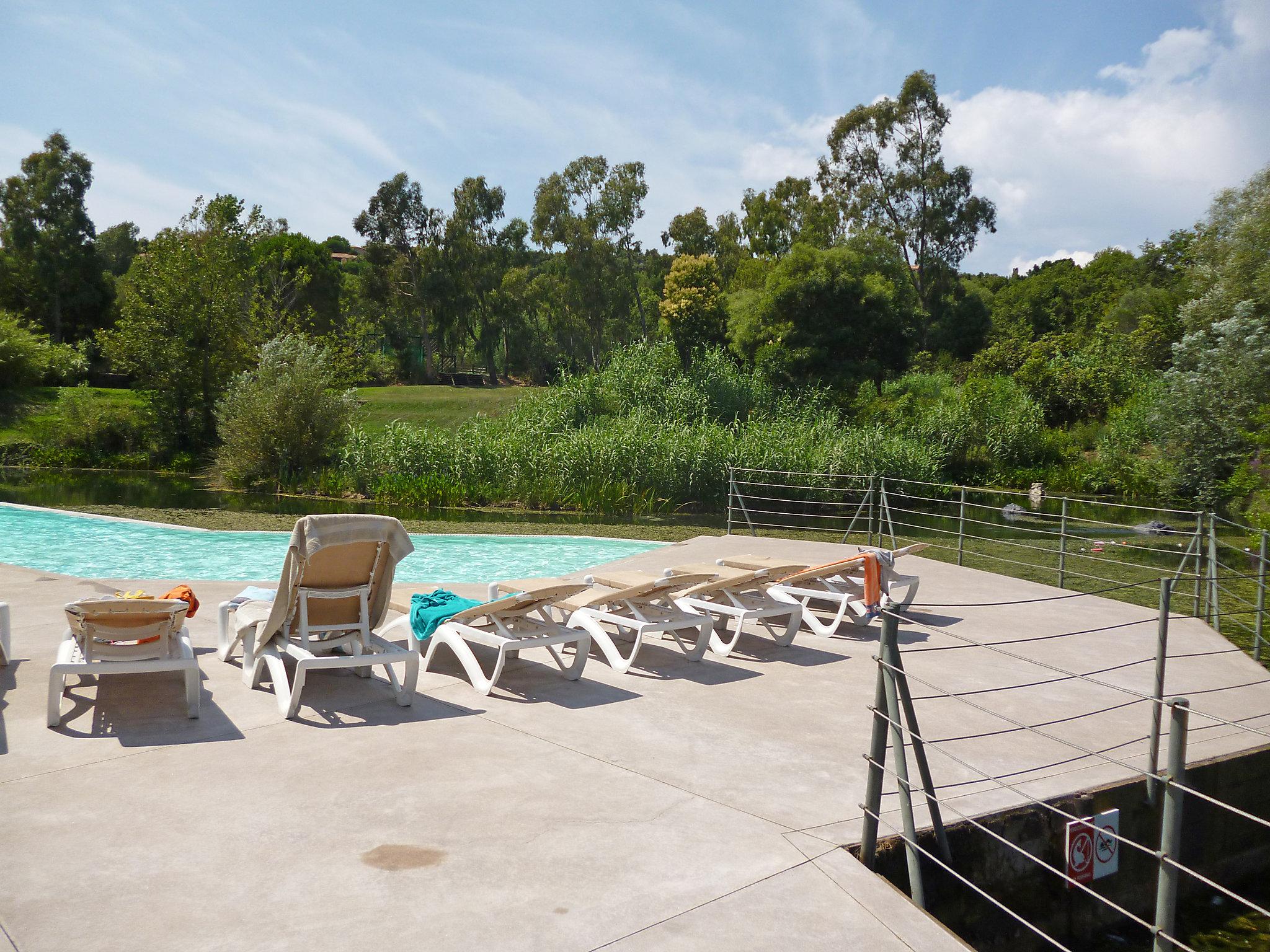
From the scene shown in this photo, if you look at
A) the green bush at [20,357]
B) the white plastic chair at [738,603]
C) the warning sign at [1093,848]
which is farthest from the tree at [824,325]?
the warning sign at [1093,848]

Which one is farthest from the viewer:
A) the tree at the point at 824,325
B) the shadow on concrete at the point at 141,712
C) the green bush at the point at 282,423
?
the tree at the point at 824,325

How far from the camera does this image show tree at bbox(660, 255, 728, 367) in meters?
33.2

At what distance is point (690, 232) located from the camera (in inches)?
1893

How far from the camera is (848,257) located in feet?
106

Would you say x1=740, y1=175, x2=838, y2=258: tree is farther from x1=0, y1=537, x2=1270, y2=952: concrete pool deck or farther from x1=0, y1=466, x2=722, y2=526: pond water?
x1=0, y1=537, x2=1270, y2=952: concrete pool deck

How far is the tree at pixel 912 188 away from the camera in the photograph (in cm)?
4056

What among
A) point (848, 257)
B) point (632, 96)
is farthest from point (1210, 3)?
point (632, 96)

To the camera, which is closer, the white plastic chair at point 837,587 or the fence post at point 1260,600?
the fence post at point 1260,600

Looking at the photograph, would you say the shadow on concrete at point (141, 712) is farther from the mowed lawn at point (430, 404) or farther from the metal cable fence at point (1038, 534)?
the mowed lawn at point (430, 404)

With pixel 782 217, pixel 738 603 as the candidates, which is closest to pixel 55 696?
pixel 738 603

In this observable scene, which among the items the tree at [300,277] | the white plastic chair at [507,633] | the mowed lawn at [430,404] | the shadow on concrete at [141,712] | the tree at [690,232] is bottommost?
the shadow on concrete at [141,712]

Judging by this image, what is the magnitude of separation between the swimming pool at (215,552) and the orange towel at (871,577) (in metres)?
5.28

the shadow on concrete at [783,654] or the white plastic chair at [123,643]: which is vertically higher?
the white plastic chair at [123,643]

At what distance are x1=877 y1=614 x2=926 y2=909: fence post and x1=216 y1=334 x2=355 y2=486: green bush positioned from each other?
21.8 meters
